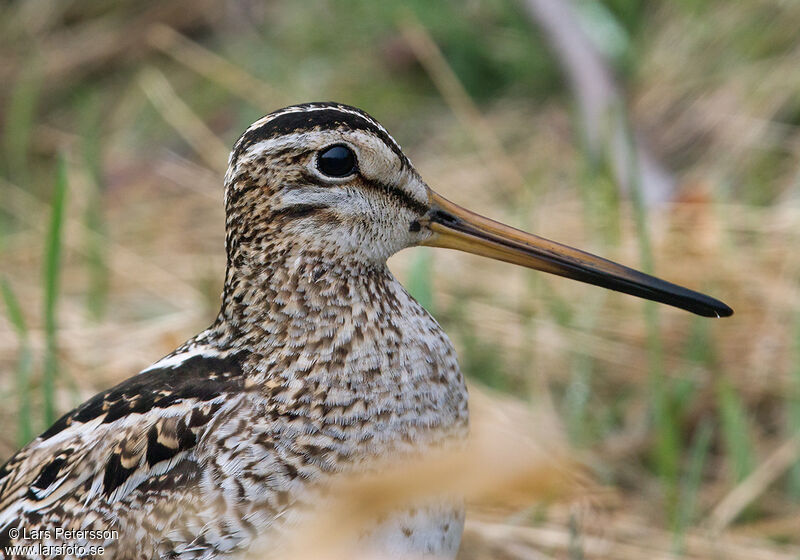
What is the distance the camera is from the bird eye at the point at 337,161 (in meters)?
1.79

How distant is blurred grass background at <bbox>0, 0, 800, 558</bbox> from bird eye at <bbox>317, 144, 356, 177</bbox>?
0.71 meters

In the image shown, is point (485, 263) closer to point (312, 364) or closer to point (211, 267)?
point (211, 267)

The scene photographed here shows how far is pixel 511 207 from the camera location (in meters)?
3.99

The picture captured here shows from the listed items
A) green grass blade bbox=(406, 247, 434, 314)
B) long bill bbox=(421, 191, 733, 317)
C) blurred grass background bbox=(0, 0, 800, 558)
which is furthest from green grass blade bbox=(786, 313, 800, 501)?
long bill bbox=(421, 191, 733, 317)

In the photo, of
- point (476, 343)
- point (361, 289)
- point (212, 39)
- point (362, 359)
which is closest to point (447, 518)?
point (362, 359)

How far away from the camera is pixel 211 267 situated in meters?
3.60

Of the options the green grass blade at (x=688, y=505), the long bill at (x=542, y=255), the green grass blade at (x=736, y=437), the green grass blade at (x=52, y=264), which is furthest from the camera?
the green grass blade at (x=736, y=437)

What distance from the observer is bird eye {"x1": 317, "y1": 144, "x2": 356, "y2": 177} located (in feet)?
5.89

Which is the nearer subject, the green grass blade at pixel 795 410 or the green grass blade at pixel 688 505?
the green grass blade at pixel 688 505

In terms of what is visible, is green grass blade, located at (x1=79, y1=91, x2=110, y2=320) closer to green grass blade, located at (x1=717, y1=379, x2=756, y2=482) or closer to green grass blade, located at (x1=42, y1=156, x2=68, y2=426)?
green grass blade, located at (x1=42, y1=156, x2=68, y2=426)

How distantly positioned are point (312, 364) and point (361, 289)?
0.16 m

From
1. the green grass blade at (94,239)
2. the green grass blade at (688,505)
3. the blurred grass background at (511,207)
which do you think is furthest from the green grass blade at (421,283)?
the green grass blade at (94,239)

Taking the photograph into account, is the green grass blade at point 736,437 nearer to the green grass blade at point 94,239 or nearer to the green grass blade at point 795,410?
the green grass blade at point 795,410

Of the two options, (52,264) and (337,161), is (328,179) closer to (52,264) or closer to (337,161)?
(337,161)
